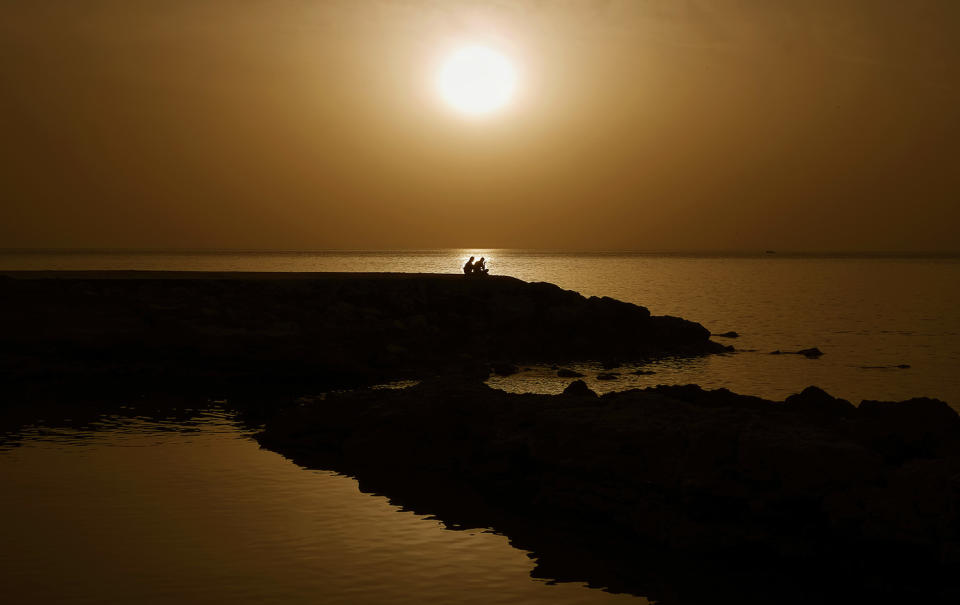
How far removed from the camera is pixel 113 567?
13398mm

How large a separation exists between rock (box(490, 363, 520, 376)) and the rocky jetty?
458 mm

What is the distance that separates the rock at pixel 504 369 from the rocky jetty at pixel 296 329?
458 millimetres

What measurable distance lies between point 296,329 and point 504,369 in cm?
933

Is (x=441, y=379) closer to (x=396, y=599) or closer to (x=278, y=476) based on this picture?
(x=278, y=476)

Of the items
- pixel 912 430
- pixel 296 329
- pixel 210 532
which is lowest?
pixel 210 532

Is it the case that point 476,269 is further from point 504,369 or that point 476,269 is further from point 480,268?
point 504,369

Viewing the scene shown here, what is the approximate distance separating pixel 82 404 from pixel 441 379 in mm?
13177

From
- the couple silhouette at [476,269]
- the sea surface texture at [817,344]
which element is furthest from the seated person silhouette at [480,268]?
the sea surface texture at [817,344]

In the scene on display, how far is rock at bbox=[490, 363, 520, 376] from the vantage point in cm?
3728

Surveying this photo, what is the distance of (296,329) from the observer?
125ft

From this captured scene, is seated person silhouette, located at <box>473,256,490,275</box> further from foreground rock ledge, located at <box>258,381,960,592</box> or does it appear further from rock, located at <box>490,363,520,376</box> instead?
foreground rock ledge, located at <box>258,381,960,592</box>

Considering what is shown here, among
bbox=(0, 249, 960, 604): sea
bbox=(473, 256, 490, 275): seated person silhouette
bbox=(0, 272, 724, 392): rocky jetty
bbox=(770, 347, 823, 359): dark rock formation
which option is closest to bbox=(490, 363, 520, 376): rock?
bbox=(0, 272, 724, 392): rocky jetty

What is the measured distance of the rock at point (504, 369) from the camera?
122ft

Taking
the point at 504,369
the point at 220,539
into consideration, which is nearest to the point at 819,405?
the point at 220,539
